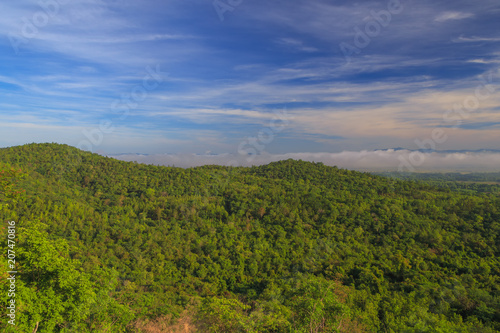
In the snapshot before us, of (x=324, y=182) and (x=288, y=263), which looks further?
(x=324, y=182)

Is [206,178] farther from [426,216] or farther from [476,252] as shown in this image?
[476,252]

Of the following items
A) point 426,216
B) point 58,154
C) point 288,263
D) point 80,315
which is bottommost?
point 288,263

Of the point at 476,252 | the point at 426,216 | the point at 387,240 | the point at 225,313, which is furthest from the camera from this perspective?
the point at 426,216

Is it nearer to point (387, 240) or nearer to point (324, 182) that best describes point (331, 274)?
point (387, 240)

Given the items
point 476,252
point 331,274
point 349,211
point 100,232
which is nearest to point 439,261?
point 476,252

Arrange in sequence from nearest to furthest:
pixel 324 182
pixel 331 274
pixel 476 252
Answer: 1. pixel 331 274
2. pixel 476 252
3. pixel 324 182

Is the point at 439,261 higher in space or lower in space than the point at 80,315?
lower
